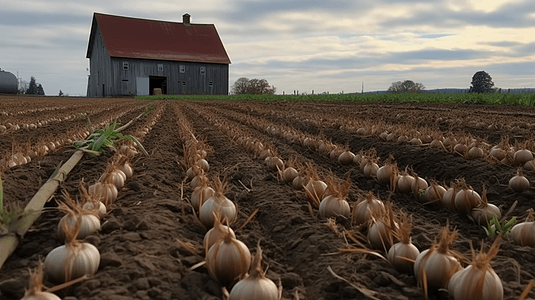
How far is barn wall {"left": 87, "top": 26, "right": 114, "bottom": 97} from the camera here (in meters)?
35.8

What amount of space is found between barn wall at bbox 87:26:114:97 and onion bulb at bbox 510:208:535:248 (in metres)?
36.1

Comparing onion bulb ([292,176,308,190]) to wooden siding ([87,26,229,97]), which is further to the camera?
wooden siding ([87,26,229,97])

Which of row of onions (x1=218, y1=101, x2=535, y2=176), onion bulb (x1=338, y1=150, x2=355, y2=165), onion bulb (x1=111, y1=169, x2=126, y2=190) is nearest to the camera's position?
onion bulb (x1=111, y1=169, x2=126, y2=190)

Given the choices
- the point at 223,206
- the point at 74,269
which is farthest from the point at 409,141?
the point at 74,269

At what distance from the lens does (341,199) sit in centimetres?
243

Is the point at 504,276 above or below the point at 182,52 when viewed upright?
below

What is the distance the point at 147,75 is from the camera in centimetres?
3603

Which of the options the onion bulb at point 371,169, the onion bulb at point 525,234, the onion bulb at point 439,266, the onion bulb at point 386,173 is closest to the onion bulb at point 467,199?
the onion bulb at point 525,234

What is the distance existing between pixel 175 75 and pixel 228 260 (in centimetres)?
3730

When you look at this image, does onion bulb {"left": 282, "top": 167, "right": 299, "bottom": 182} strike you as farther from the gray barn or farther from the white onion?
the gray barn

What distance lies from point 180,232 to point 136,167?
1.85 meters

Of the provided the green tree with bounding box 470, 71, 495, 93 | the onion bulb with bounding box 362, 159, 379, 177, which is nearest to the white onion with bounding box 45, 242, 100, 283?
the onion bulb with bounding box 362, 159, 379, 177

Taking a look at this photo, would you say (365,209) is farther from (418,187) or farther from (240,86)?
(240,86)

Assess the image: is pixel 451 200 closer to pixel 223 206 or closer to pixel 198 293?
pixel 223 206
